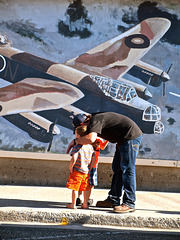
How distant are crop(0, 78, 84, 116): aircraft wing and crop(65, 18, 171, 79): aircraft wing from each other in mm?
550

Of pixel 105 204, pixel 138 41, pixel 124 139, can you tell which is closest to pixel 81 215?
pixel 105 204

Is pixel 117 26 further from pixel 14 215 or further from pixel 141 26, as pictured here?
pixel 14 215

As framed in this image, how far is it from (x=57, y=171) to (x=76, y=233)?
346 centimetres

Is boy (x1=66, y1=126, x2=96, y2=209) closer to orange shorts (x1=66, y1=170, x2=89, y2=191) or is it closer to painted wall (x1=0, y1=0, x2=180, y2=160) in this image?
orange shorts (x1=66, y1=170, x2=89, y2=191)

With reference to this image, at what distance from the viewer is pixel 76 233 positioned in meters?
4.43

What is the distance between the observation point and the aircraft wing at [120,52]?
796 centimetres

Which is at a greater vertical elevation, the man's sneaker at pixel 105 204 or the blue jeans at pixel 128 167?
the blue jeans at pixel 128 167

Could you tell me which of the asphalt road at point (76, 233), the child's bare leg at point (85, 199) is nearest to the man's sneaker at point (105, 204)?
the child's bare leg at point (85, 199)

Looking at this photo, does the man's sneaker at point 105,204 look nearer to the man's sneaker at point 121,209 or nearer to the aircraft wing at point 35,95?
the man's sneaker at point 121,209

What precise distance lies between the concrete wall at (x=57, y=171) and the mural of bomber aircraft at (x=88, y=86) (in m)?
0.48

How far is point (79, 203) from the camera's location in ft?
18.9

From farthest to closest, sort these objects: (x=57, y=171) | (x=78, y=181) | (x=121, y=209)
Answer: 1. (x=57, y=171)
2. (x=78, y=181)
3. (x=121, y=209)

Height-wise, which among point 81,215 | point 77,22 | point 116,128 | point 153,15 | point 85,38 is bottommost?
point 81,215

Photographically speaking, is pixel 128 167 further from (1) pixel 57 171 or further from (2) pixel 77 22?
(2) pixel 77 22
